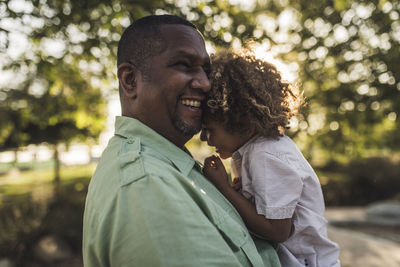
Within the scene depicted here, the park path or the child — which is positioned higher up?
the child

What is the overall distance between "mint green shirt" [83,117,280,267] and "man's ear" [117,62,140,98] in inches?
19.1

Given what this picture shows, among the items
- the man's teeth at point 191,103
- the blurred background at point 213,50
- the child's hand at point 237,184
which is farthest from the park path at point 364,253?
the man's teeth at point 191,103

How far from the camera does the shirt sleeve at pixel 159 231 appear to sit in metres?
1.14

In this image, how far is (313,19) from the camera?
5648 millimetres

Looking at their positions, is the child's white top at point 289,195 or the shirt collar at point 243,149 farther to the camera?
the shirt collar at point 243,149

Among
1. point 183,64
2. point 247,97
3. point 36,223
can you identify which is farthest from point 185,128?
point 36,223

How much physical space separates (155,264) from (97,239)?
0.83 ft

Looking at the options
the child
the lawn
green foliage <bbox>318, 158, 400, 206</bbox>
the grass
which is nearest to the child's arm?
the child

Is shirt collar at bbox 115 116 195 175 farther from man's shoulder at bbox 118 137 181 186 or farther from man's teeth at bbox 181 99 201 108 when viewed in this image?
man's teeth at bbox 181 99 201 108

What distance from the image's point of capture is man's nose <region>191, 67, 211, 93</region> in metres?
1.88

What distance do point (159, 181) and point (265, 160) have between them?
80 cm

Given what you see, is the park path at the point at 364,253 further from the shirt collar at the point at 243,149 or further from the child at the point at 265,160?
the shirt collar at the point at 243,149

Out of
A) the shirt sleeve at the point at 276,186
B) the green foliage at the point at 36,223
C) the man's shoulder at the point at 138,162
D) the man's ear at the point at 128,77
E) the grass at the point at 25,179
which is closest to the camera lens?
the man's shoulder at the point at 138,162

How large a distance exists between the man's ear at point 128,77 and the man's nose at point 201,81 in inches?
12.7
